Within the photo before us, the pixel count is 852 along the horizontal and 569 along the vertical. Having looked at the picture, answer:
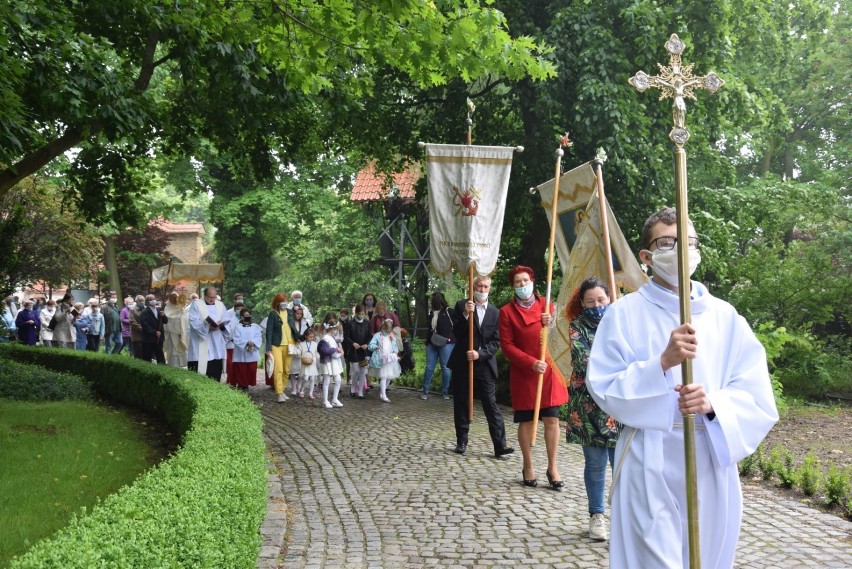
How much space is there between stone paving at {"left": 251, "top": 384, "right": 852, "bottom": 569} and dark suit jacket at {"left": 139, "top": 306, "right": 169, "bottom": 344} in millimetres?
8762

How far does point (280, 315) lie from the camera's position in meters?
16.9

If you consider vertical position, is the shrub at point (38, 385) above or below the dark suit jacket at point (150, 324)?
below

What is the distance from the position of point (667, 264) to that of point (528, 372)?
195 inches

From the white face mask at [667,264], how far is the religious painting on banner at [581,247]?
→ 14.2 ft

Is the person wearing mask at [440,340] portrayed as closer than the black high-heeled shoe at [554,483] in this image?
No

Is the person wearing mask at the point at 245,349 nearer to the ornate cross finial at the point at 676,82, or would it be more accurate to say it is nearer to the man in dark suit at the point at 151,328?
the man in dark suit at the point at 151,328

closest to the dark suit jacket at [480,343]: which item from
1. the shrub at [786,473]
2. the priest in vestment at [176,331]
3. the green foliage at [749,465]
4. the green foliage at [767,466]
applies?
the green foliage at [749,465]

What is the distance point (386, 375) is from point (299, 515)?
30.2ft

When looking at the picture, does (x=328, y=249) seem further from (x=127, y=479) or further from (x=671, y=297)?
(x=671, y=297)

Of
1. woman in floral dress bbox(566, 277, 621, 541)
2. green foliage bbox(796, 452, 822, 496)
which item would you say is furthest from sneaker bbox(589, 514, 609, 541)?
green foliage bbox(796, 452, 822, 496)

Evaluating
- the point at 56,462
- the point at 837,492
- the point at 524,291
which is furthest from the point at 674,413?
the point at 56,462

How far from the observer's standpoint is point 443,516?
7309 millimetres

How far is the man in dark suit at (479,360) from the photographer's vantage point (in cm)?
988

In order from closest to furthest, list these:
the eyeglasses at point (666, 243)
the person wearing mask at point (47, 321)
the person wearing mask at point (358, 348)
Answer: the eyeglasses at point (666, 243)
the person wearing mask at point (358, 348)
the person wearing mask at point (47, 321)
